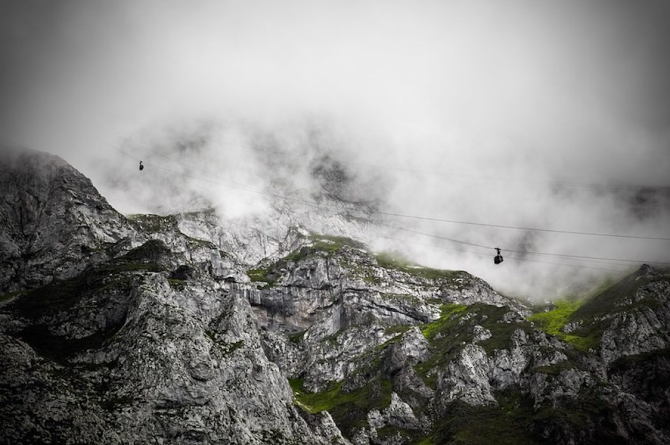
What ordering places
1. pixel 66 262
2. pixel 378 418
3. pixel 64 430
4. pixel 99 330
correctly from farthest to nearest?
pixel 378 418 → pixel 66 262 → pixel 99 330 → pixel 64 430

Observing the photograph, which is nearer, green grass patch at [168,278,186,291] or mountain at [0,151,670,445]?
mountain at [0,151,670,445]

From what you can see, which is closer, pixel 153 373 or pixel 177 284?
pixel 153 373

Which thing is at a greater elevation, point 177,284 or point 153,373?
point 177,284

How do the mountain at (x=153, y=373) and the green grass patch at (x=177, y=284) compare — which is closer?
the mountain at (x=153, y=373)

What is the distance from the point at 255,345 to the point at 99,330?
141ft

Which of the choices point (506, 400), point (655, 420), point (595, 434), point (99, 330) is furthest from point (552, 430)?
point (99, 330)

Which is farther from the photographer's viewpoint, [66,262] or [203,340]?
[66,262]

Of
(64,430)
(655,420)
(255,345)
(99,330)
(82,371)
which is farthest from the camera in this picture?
(655,420)

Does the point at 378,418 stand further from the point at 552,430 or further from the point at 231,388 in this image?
the point at 231,388

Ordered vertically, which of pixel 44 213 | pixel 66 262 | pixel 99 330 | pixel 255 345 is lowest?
pixel 99 330

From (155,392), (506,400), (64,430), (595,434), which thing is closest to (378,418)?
(506,400)

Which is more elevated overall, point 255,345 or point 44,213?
point 44,213

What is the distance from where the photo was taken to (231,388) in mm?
116125

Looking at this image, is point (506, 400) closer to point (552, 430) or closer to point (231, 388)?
point (552, 430)
